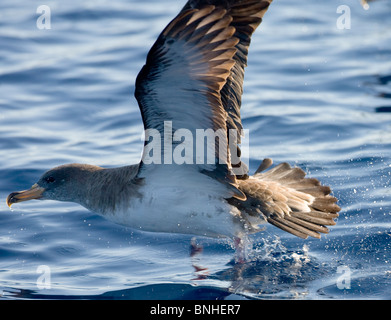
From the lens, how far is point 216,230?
6.66 meters

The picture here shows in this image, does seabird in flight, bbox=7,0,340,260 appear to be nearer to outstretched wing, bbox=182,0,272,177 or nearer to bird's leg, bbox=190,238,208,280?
outstretched wing, bbox=182,0,272,177

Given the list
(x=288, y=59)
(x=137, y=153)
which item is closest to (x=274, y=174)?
(x=137, y=153)

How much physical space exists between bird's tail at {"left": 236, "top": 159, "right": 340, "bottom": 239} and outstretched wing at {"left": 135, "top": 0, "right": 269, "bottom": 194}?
0.83 metres

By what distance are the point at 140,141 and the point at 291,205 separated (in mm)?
3934

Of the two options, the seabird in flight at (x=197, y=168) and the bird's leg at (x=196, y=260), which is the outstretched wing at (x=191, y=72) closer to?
the seabird in flight at (x=197, y=168)

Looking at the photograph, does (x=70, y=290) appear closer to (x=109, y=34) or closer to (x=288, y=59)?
(x=288, y=59)

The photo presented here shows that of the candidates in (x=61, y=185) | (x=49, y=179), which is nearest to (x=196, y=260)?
(x=61, y=185)

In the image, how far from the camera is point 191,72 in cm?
554

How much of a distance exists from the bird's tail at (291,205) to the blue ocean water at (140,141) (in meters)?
0.39

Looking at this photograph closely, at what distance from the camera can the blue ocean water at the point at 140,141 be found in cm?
670

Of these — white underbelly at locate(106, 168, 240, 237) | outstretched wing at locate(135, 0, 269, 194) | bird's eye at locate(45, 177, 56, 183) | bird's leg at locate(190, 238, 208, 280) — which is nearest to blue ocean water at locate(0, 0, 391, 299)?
bird's leg at locate(190, 238, 208, 280)

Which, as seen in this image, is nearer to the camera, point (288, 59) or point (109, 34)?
point (288, 59)

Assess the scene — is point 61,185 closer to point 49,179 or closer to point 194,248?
point 49,179
